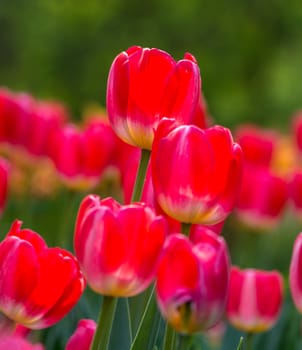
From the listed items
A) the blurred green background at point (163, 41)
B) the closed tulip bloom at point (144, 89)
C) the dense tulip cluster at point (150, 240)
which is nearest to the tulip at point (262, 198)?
the dense tulip cluster at point (150, 240)

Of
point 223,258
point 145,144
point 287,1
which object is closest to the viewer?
point 223,258

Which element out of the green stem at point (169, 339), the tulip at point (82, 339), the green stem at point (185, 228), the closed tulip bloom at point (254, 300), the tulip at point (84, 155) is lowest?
the tulip at point (84, 155)

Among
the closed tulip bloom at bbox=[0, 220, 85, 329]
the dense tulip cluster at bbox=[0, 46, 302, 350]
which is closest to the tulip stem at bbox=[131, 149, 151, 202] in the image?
the dense tulip cluster at bbox=[0, 46, 302, 350]

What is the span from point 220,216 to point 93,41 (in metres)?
5.39

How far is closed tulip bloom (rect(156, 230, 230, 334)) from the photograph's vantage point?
90 centimetres

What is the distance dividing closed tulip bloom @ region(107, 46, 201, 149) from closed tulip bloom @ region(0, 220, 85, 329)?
0.18 m

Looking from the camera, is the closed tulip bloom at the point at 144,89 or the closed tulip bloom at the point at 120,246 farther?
the closed tulip bloom at the point at 144,89

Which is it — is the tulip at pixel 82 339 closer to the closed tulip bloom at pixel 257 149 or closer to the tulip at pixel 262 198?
the tulip at pixel 262 198

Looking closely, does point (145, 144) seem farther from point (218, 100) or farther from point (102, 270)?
point (218, 100)

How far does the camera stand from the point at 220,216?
106 centimetres

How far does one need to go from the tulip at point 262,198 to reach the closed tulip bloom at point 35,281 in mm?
1015

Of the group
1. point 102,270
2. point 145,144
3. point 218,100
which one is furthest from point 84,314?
point 218,100

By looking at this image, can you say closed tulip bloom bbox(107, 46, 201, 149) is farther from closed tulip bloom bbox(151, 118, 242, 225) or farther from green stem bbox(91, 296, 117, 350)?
green stem bbox(91, 296, 117, 350)

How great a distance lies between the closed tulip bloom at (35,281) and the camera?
1.02 metres
